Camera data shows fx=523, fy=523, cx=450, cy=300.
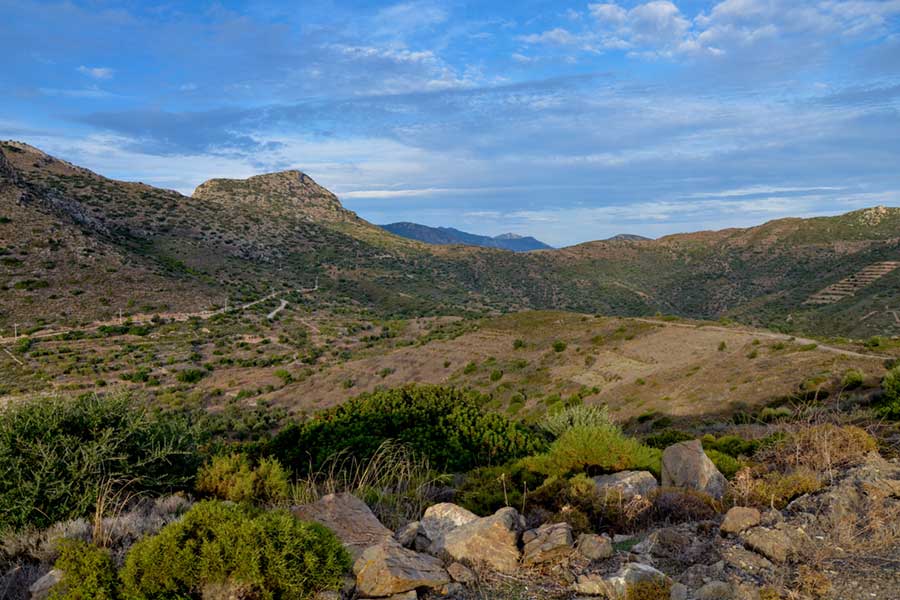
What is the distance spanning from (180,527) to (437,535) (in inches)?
83.5

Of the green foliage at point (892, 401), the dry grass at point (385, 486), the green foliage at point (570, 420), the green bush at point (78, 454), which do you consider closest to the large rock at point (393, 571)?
the dry grass at point (385, 486)

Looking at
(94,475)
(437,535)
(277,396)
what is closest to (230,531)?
(437,535)

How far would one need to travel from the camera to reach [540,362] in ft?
123

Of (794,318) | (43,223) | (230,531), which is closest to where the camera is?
(230,531)

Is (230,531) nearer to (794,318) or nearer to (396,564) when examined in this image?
(396,564)

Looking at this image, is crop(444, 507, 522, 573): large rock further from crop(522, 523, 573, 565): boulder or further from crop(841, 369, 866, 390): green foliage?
crop(841, 369, 866, 390): green foliage

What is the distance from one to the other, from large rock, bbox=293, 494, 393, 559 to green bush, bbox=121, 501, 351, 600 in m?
0.68

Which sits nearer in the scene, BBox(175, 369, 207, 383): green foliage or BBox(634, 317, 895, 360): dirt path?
BBox(634, 317, 895, 360): dirt path

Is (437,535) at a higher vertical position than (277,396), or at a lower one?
higher

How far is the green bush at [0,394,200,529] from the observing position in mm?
4953

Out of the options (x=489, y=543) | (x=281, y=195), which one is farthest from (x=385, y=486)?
(x=281, y=195)

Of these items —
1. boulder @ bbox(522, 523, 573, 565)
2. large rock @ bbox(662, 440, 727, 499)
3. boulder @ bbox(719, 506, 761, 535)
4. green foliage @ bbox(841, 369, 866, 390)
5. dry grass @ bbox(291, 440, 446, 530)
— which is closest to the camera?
boulder @ bbox(522, 523, 573, 565)

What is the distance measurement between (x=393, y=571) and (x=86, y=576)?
215 cm

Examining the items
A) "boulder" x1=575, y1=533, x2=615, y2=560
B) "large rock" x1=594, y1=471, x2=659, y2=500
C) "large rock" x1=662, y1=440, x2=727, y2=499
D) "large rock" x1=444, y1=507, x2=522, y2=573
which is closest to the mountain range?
"large rock" x1=594, y1=471, x2=659, y2=500
